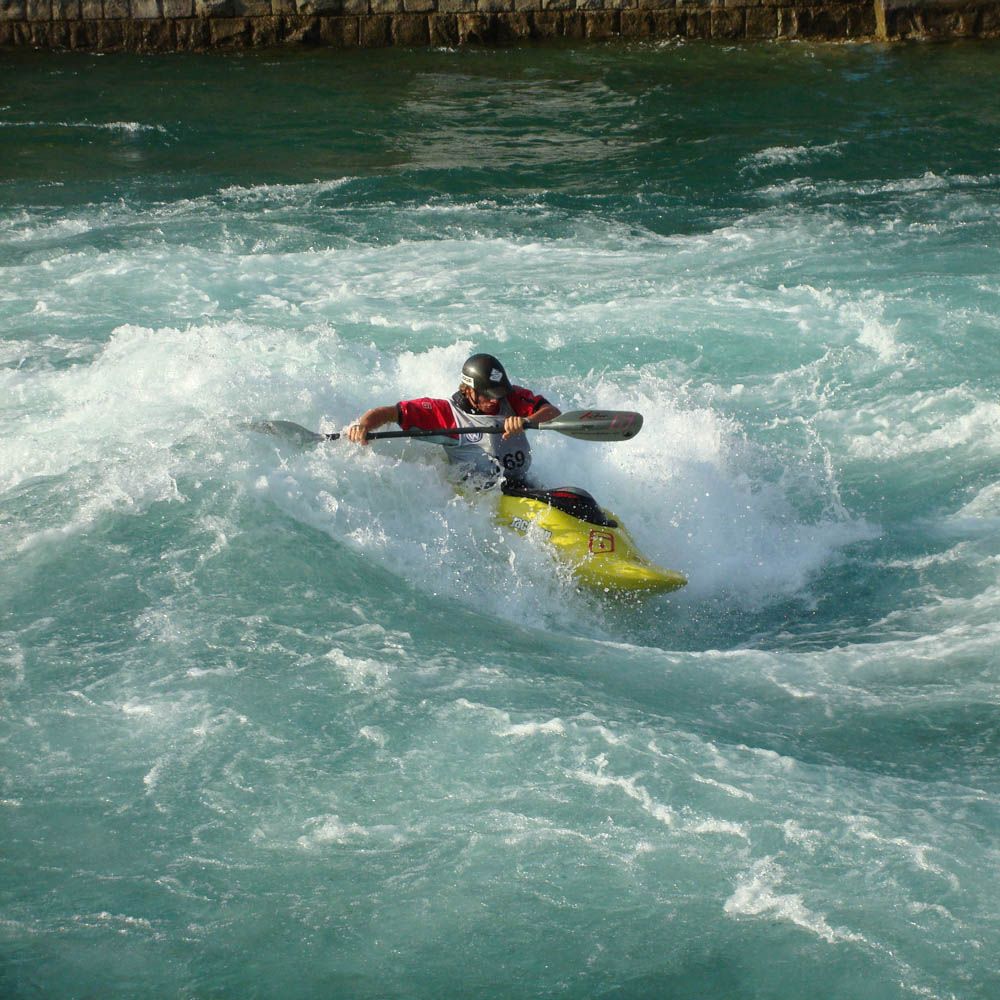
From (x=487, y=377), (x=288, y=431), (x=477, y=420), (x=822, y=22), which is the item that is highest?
(x=822, y=22)

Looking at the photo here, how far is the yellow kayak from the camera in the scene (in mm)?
6734

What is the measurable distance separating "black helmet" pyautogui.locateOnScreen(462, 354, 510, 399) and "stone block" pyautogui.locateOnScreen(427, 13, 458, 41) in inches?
565

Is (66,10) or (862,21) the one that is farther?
(66,10)

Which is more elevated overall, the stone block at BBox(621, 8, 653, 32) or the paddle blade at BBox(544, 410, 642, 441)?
the stone block at BBox(621, 8, 653, 32)

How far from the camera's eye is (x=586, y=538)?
22.5 feet

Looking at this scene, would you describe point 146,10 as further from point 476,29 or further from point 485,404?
point 485,404

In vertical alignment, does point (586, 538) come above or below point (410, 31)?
below

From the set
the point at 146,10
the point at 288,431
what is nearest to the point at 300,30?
the point at 146,10

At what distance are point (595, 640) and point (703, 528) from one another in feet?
5.03

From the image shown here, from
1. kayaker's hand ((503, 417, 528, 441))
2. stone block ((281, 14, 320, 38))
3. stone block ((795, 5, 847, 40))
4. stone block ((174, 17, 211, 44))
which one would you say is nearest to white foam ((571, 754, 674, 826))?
kayaker's hand ((503, 417, 528, 441))

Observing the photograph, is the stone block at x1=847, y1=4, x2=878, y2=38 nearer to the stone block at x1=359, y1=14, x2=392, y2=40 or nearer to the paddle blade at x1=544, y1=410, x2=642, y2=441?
the stone block at x1=359, y1=14, x2=392, y2=40

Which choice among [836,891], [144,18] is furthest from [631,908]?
[144,18]

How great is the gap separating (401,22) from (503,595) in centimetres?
1537

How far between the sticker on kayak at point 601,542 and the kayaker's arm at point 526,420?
712 mm
